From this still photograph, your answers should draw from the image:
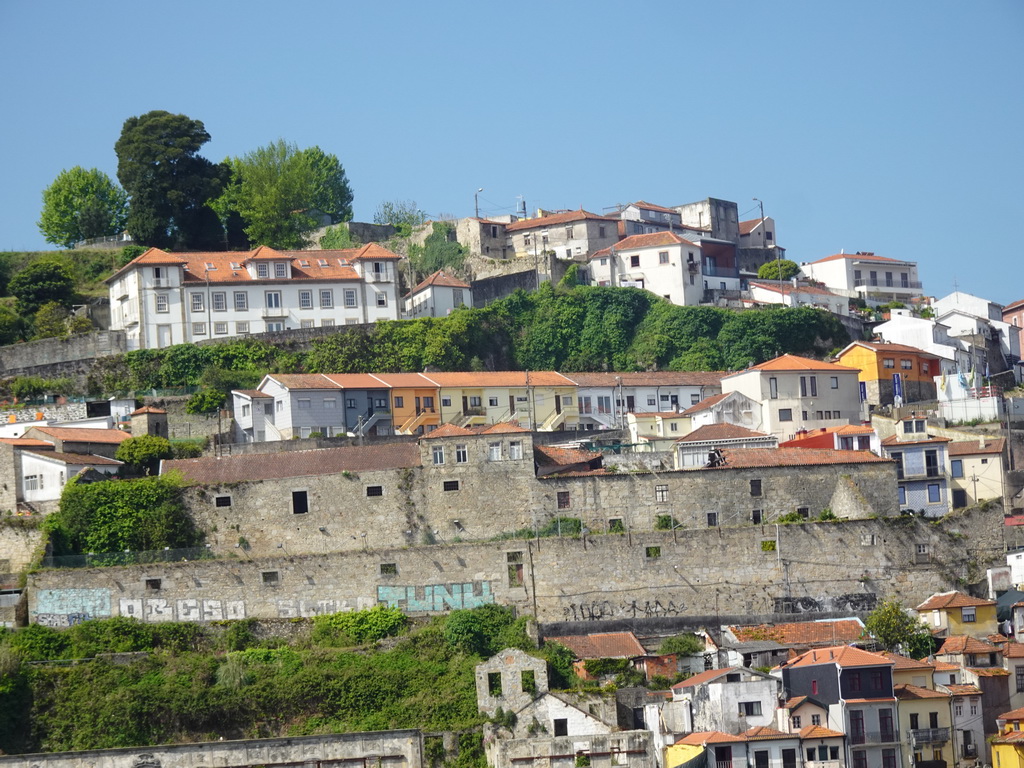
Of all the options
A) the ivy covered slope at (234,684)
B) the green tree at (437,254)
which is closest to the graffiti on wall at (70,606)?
the ivy covered slope at (234,684)

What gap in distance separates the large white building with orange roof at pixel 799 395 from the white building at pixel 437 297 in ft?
49.8

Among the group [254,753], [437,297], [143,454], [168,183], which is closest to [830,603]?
[254,753]

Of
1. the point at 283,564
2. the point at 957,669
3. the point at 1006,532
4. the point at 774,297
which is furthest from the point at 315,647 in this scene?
the point at 774,297

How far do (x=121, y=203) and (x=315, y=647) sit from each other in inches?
1875

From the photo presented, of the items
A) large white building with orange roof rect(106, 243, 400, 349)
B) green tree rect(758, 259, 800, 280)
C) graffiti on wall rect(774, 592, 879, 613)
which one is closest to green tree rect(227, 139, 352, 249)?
large white building with orange roof rect(106, 243, 400, 349)

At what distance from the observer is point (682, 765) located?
47688mm

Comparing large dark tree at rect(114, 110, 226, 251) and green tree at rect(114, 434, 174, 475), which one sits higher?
large dark tree at rect(114, 110, 226, 251)

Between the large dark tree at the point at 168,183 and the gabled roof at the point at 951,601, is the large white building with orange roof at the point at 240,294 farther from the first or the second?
the gabled roof at the point at 951,601

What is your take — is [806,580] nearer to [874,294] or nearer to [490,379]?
[490,379]

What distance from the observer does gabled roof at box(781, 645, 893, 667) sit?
4953 centimetres

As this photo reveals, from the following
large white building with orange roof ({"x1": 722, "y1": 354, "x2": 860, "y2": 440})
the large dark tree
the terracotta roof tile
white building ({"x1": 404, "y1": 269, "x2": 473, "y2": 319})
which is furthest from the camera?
the large dark tree

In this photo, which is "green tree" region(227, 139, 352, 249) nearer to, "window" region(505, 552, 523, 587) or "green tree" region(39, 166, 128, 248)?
"green tree" region(39, 166, 128, 248)

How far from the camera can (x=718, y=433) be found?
203 feet

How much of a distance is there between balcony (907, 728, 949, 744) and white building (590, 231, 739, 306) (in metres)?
32.7
